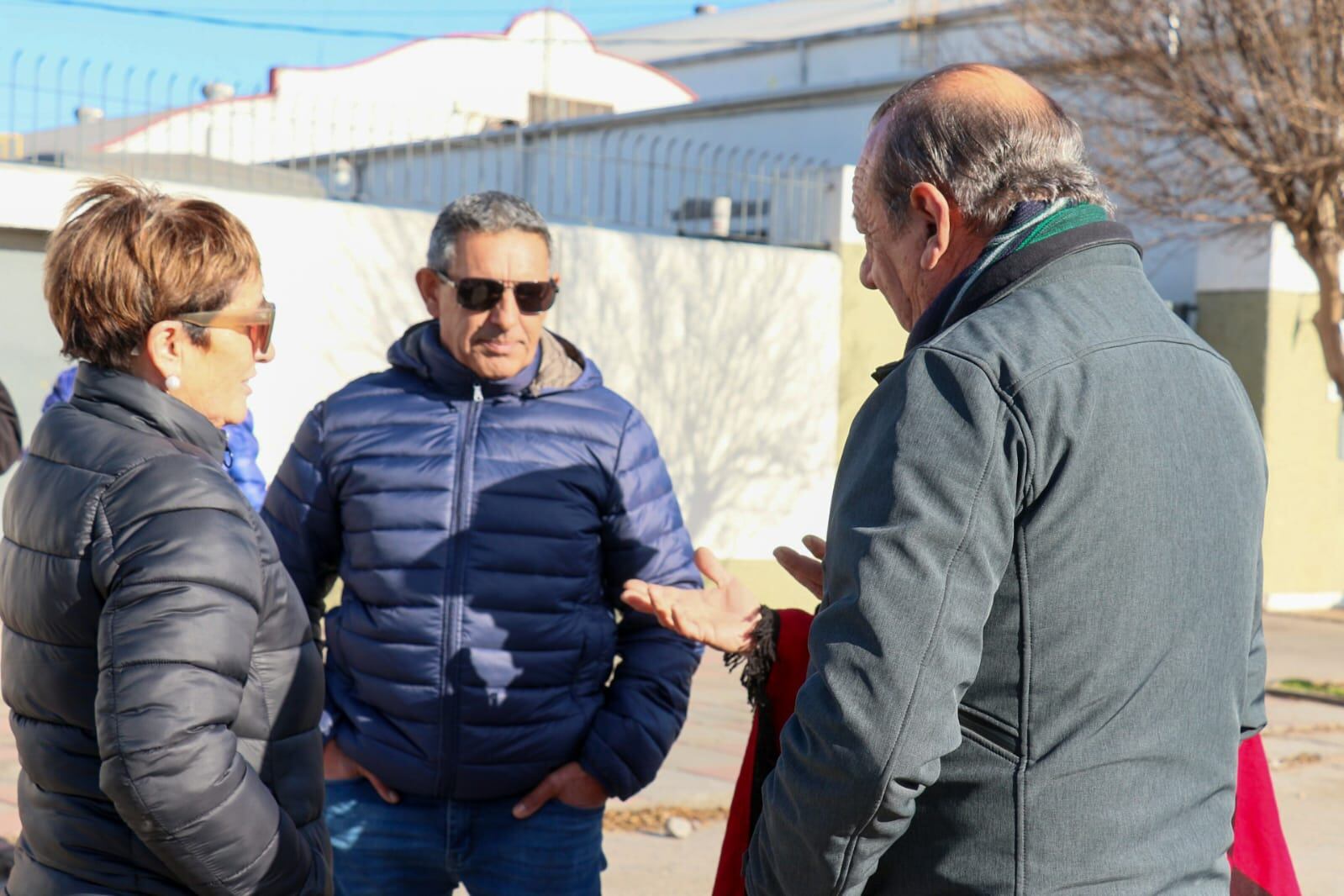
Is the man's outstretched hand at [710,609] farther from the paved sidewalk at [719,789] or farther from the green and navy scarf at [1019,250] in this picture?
the paved sidewalk at [719,789]

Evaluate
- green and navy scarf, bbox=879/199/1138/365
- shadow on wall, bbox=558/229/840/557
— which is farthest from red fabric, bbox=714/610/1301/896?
shadow on wall, bbox=558/229/840/557

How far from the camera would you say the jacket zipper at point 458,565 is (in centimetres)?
298

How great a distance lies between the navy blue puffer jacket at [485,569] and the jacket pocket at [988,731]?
1492 millimetres

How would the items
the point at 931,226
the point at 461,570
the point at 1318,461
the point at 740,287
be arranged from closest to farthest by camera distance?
the point at 931,226 < the point at 461,570 < the point at 740,287 < the point at 1318,461

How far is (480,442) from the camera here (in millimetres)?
3088

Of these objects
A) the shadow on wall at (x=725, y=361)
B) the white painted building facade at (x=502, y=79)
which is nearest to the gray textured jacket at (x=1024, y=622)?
the shadow on wall at (x=725, y=361)

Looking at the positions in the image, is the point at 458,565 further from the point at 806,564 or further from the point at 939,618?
the point at 939,618

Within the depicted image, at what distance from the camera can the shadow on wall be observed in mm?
11078

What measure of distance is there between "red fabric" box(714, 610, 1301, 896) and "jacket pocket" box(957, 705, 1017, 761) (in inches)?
17.6

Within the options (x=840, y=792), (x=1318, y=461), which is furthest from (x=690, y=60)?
(x=840, y=792)

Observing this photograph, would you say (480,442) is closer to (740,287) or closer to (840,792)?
(840,792)

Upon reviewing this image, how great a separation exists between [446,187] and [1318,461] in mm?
9212

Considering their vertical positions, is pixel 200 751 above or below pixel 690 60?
below

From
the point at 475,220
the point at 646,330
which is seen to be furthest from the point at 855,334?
the point at 475,220
